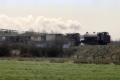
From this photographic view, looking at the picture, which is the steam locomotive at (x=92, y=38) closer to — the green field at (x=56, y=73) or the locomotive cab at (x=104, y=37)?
the locomotive cab at (x=104, y=37)

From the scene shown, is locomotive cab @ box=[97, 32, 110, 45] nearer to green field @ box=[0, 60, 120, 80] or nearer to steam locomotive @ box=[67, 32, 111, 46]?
steam locomotive @ box=[67, 32, 111, 46]

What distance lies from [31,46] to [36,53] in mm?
1820

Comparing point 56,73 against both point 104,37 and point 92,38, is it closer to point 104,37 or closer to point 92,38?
point 104,37

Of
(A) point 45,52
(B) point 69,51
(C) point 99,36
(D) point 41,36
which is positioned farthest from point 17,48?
(C) point 99,36

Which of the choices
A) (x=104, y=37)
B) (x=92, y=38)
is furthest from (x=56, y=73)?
(x=92, y=38)

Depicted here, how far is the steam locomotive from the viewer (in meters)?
79.8

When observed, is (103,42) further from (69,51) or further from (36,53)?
(36,53)

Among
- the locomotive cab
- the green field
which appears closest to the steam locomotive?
the locomotive cab

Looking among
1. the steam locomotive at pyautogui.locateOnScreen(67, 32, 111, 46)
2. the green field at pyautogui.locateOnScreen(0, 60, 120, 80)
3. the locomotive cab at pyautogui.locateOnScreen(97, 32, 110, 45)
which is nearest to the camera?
the green field at pyautogui.locateOnScreen(0, 60, 120, 80)

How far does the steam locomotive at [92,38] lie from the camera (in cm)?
7977

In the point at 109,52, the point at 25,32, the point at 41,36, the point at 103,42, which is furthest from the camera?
the point at 103,42

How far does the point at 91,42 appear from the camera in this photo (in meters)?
84.5

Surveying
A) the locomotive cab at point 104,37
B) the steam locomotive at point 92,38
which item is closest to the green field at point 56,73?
the locomotive cab at point 104,37

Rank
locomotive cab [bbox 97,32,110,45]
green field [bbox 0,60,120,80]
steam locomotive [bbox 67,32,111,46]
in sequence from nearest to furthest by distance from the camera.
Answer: green field [bbox 0,60,120,80] < locomotive cab [bbox 97,32,110,45] < steam locomotive [bbox 67,32,111,46]
